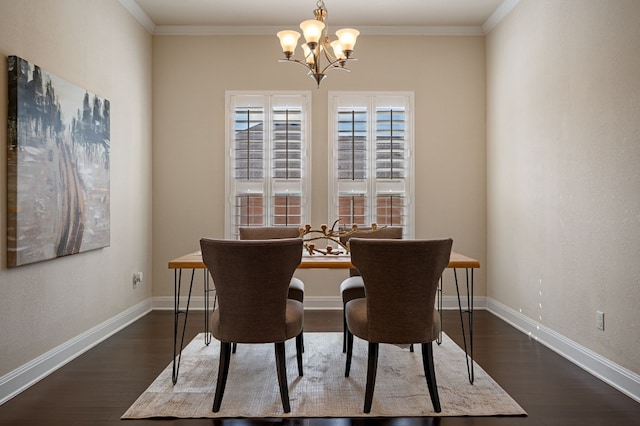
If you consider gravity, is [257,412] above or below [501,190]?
below

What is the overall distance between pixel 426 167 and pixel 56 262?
3.47 metres

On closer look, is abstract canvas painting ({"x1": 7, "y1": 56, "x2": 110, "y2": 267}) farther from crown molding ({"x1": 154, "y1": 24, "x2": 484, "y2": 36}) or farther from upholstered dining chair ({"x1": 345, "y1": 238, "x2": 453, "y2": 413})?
upholstered dining chair ({"x1": 345, "y1": 238, "x2": 453, "y2": 413})

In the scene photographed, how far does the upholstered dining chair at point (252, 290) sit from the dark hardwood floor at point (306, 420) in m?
0.39

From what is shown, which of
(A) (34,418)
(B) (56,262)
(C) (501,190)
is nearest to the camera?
(A) (34,418)

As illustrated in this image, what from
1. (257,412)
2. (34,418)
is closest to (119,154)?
(34,418)

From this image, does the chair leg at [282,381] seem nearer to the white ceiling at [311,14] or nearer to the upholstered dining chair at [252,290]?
the upholstered dining chair at [252,290]

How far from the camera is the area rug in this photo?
2422 millimetres

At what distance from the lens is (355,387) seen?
8.98 ft

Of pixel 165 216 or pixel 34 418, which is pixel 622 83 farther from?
pixel 165 216

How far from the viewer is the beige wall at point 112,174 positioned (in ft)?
8.82

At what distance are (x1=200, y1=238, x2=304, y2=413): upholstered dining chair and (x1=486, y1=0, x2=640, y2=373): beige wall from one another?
6.30 feet

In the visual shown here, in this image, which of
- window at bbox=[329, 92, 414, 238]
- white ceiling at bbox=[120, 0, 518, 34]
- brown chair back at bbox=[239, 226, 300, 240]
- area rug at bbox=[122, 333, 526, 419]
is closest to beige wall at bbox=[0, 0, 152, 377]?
white ceiling at bbox=[120, 0, 518, 34]

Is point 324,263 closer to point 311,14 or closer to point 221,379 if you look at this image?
point 221,379

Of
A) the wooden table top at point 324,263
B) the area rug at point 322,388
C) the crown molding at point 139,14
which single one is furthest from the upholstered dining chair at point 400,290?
the crown molding at point 139,14
